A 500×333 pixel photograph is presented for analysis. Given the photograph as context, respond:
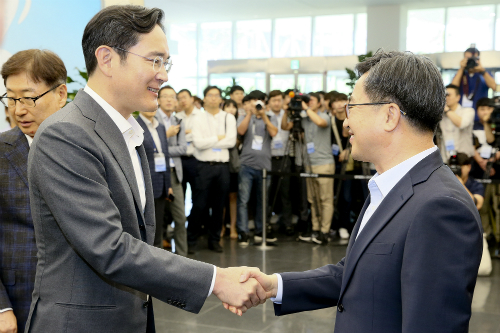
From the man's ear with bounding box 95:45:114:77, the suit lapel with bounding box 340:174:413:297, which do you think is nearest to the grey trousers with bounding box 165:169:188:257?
the man's ear with bounding box 95:45:114:77

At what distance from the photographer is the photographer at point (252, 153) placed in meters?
6.85

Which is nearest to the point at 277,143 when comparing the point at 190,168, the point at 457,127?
the point at 190,168

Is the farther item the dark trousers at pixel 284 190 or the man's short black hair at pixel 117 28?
the dark trousers at pixel 284 190

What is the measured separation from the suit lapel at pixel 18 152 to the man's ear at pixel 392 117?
1384 millimetres

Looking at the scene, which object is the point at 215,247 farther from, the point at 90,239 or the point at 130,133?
the point at 90,239

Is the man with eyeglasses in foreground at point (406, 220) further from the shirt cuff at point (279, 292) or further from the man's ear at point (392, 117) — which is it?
the shirt cuff at point (279, 292)

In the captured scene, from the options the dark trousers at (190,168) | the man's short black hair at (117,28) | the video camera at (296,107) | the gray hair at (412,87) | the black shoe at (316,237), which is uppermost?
the man's short black hair at (117,28)

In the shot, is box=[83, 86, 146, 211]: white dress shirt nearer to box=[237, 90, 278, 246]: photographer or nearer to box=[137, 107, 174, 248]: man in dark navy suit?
box=[137, 107, 174, 248]: man in dark navy suit

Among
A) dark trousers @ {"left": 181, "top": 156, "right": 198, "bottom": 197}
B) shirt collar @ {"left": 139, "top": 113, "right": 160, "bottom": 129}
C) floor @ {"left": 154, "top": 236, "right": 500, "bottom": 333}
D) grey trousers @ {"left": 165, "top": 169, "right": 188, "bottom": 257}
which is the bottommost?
floor @ {"left": 154, "top": 236, "right": 500, "bottom": 333}

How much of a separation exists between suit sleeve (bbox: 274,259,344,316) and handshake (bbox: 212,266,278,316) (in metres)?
0.06

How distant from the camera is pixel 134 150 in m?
1.75

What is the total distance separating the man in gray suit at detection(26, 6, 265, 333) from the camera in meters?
1.43

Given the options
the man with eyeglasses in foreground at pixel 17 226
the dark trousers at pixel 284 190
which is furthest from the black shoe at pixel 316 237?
the man with eyeglasses in foreground at pixel 17 226

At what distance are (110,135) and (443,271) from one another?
1.04m
